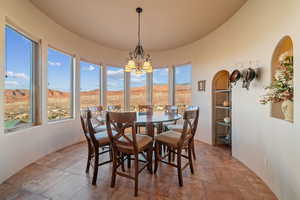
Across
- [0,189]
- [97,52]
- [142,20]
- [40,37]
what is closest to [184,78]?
[142,20]

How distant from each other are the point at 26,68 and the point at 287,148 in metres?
3.98

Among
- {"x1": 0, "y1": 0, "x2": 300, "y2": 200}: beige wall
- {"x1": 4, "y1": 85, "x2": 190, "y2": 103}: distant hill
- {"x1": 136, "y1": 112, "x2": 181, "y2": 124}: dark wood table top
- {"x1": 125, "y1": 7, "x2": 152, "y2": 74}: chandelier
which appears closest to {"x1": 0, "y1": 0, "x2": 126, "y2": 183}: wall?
{"x1": 0, "y1": 0, "x2": 300, "y2": 200}: beige wall

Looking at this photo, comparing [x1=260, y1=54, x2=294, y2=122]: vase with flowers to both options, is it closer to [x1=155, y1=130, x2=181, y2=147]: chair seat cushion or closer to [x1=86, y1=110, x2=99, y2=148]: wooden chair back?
[x1=155, y1=130, x2=181, y2=147]: chair seat cushion

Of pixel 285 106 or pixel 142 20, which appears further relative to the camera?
pixel 142 20

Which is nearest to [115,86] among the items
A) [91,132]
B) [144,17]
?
[144,17]

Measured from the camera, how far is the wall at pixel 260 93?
142 centimetres

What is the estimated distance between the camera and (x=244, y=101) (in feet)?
8.02

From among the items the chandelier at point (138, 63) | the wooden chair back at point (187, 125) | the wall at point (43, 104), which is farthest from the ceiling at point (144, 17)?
the wooden chair back at point (187, 125)

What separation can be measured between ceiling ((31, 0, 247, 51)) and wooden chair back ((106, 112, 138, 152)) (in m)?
1.88

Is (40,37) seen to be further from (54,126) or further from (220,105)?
(220,105)

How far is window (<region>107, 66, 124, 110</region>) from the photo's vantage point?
4461 millimetres

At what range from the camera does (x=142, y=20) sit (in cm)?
285

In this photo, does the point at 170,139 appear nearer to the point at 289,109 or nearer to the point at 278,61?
the point at 289,109

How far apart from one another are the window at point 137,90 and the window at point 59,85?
189 cm
